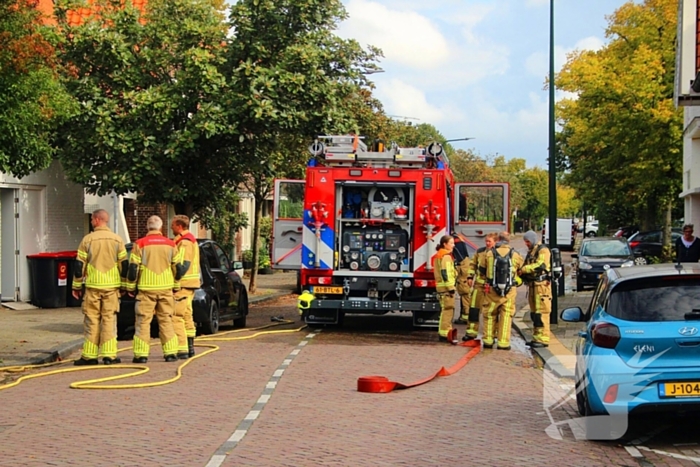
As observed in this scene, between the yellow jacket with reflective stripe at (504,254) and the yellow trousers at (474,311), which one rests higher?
the yellow jacket with reflective stripe at (504,254)

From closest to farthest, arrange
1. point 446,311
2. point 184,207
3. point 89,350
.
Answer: point 89,350
point 446,311
point 184,207

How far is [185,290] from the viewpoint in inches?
525

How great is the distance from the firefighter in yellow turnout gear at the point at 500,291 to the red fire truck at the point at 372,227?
4.96 ft

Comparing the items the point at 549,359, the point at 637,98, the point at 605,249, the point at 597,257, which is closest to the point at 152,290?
the point at 549,359

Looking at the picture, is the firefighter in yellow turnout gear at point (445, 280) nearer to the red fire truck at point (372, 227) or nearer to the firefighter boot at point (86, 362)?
the red fire truck at point (372, 227)

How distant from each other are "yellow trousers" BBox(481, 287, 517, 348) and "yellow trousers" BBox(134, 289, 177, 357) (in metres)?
4.82

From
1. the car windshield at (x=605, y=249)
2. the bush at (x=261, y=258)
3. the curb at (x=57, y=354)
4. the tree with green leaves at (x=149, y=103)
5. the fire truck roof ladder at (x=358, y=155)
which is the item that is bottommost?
the curb at (x=57, y=354)

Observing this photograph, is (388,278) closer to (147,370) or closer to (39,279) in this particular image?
(147,370)

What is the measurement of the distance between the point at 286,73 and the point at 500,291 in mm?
7338

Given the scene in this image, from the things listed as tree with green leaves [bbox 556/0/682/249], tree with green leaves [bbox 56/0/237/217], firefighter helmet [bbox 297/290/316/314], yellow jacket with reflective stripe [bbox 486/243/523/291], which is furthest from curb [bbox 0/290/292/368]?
tree with green leaves [bbox 556/0/682/249]

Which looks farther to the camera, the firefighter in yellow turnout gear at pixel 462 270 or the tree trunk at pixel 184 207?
the tree trunk at pixel 184 207

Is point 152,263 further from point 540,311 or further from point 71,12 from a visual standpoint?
point 71,12

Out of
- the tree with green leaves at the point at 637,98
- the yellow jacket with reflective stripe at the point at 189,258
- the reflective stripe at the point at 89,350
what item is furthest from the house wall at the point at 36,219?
the tree with green leaves at the point at 637,98

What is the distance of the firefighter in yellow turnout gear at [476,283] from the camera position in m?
15.0
